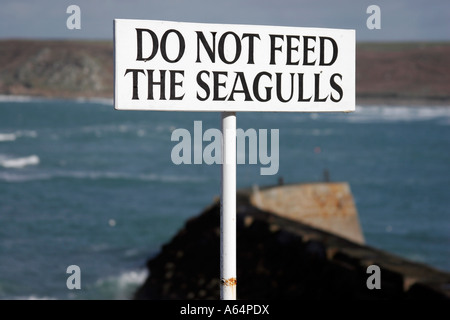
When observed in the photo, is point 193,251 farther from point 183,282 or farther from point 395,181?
point 395,181

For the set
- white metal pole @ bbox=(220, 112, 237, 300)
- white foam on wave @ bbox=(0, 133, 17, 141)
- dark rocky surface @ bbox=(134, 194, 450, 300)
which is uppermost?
white foam on wave @ bbox=(0, 133, 17, 141)

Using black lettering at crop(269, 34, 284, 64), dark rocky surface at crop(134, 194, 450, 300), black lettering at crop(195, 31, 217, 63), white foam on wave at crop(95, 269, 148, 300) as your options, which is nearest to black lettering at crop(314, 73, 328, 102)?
black lettering at crop(269, 34, 284, 64)

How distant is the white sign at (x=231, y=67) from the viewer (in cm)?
318

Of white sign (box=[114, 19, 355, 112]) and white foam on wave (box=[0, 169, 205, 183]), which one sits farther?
white foam on wave (box=[0, 169, 205, 183])

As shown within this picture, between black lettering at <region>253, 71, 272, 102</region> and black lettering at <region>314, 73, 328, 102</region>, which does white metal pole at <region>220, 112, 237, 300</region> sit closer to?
black lettering at <region>253, 71, 272, 102</region>

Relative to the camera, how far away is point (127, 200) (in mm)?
40375

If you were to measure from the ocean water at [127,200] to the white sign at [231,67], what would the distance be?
16067mm

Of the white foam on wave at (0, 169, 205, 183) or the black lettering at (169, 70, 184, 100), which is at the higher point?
the black lettering at (169, 70, 184, 100)

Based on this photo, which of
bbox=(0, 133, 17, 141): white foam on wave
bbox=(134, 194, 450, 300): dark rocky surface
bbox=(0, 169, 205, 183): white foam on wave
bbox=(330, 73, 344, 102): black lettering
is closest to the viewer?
bbox=(330, 73, 344, 102): black lettering

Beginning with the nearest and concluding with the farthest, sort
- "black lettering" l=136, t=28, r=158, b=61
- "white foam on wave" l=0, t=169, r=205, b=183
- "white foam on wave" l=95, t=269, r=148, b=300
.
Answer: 1. "black lettering" l=136, t=28, r=158, b=61
2. "white foam on wave" l=95, t=269, r=148, b=300
3. "white foam on wave" l=0, t=169, r=205, b=183

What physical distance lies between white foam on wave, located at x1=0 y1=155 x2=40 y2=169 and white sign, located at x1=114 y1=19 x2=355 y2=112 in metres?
54.5

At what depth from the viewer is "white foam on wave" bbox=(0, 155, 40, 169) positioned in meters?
55.9

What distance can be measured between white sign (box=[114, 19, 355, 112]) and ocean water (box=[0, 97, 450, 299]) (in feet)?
52.7

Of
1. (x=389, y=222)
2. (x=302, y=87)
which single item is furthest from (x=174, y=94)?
(x=389, y=222)
